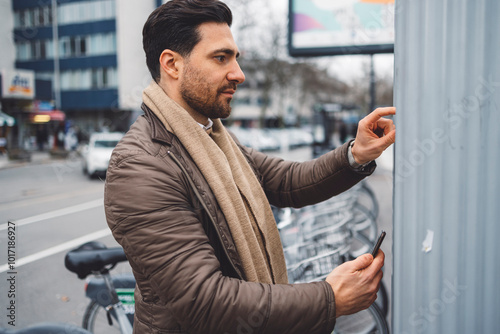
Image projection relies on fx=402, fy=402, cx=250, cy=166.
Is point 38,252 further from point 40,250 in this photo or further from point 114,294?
point 114,294

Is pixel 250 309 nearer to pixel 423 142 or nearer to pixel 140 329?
pixel 140 329

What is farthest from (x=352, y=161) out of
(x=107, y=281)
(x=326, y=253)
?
(x=107, y=281)

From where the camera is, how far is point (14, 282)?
2109 mm

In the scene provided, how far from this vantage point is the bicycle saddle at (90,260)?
2316 millimetres

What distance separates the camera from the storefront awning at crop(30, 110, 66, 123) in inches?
1254

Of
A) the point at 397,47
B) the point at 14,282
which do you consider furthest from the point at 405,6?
the point at 14,282

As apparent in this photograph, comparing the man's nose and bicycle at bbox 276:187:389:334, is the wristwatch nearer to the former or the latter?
the man's nose

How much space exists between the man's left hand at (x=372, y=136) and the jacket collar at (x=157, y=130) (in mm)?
684

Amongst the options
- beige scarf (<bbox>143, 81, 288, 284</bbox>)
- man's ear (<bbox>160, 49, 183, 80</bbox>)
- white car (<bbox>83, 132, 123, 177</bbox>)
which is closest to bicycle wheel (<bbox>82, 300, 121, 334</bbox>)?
beige scarf (<bbox>143, 81, 288, 284</bbox>)

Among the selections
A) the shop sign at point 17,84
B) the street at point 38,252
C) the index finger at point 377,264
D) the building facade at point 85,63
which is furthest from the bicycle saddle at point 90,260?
the shop sign at point 17,84

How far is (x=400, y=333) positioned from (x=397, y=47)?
2.58 ft

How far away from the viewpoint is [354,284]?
1.08m

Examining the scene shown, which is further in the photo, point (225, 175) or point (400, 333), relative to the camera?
point (225, 175)

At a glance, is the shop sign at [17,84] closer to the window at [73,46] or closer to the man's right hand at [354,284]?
the window at [73,46]
